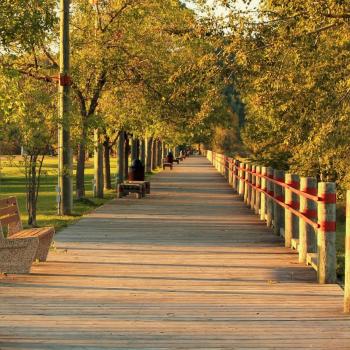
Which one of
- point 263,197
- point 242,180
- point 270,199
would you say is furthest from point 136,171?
point 270,199

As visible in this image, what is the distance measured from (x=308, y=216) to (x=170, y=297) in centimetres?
323

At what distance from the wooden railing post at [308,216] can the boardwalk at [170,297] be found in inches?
10.3

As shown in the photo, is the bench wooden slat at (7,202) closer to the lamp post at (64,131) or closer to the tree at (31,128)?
the tree at (31,128)

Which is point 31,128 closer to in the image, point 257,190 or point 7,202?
point 257,190

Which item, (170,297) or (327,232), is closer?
(170,297)

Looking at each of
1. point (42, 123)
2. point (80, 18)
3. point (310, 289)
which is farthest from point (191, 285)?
point (80, 18)

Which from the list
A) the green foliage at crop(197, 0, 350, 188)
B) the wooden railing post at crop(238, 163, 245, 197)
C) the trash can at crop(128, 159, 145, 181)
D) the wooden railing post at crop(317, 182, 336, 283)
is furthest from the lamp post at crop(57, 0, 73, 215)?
the wooden railing post at crop(317, 182, 336, 283)

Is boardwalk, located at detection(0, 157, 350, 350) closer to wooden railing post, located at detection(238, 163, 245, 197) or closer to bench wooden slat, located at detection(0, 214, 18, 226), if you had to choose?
bench wooden slat, located at detection(0, 214, 18, 226)

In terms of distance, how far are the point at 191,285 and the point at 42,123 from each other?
9.78m

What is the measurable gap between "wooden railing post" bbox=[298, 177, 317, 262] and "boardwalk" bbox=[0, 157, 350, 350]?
26 cm

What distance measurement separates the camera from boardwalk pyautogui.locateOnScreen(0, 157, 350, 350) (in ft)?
22.5

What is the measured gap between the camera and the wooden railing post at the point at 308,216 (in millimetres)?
11273

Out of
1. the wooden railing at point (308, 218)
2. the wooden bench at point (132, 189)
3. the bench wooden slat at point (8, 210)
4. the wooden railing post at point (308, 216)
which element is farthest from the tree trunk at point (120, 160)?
the wooden railing post at point (308, 216)

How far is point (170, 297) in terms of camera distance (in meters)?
8.88
